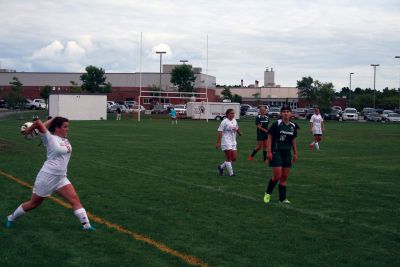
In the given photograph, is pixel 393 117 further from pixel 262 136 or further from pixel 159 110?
pixel 262 136

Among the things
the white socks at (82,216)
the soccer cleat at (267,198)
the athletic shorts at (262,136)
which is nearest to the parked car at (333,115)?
the athletic shorts at (262,136)

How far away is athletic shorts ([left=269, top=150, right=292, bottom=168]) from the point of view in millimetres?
11758

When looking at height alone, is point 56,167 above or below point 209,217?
above

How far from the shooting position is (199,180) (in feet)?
49.6

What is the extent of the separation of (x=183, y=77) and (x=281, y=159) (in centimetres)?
8244

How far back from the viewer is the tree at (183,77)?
9288 cm

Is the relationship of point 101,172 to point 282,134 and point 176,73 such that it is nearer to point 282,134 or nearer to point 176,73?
point 282,134

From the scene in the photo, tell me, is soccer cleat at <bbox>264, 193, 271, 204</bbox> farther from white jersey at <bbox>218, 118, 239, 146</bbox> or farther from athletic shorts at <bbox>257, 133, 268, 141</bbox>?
athletic shorts at <bbox>257, 133, 268, 141</bbox>

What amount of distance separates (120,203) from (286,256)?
4516mm

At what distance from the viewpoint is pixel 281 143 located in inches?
464

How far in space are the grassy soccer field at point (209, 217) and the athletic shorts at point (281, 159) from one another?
30.8 inches

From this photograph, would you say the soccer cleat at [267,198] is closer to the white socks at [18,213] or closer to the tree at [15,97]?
the white socks at [18,213]

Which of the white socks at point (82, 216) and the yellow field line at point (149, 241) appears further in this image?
the white socks at point (82, 216)

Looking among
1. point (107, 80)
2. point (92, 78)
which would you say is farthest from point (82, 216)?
point (107, 80)
